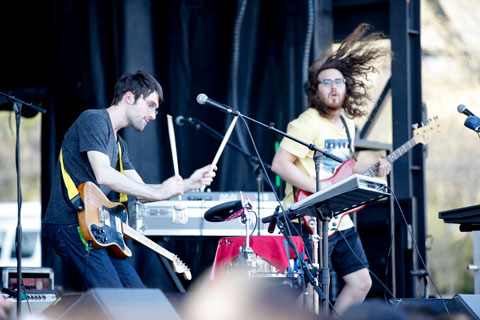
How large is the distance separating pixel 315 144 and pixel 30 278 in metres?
2.46

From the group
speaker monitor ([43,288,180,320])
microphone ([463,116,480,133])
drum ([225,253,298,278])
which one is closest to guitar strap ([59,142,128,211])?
drum ([225,253,298,278])

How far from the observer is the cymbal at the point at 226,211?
15.2 feet

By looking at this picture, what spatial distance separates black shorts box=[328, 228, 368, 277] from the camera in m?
5.45

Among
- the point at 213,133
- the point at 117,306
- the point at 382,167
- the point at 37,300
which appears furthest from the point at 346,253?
the point at 117,306

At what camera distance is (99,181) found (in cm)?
447

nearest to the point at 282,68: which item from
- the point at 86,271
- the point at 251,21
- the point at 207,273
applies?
the point at 251,21

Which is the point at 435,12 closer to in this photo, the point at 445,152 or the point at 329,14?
the point at 445,152

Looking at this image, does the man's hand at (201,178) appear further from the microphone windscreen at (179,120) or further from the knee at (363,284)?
the microphone windscreen at (179,120)

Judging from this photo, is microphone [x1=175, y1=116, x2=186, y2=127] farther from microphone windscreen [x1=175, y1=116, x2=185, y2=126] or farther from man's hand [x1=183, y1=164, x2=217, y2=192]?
man's hand [x1=183, y1=164, x2=217, y2=192]

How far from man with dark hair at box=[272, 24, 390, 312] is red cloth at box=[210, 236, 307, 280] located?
56cm

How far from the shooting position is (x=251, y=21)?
7.00 m

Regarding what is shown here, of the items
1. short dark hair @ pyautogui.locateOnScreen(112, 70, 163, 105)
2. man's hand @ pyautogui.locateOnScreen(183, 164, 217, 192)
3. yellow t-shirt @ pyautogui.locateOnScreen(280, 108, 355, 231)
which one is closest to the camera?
man's hand @ pyautogui.locateOnScreen(183, 164, 217, 192)

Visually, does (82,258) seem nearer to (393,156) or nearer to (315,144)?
(315,144)

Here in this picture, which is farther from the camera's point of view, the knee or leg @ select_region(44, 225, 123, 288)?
the knee
